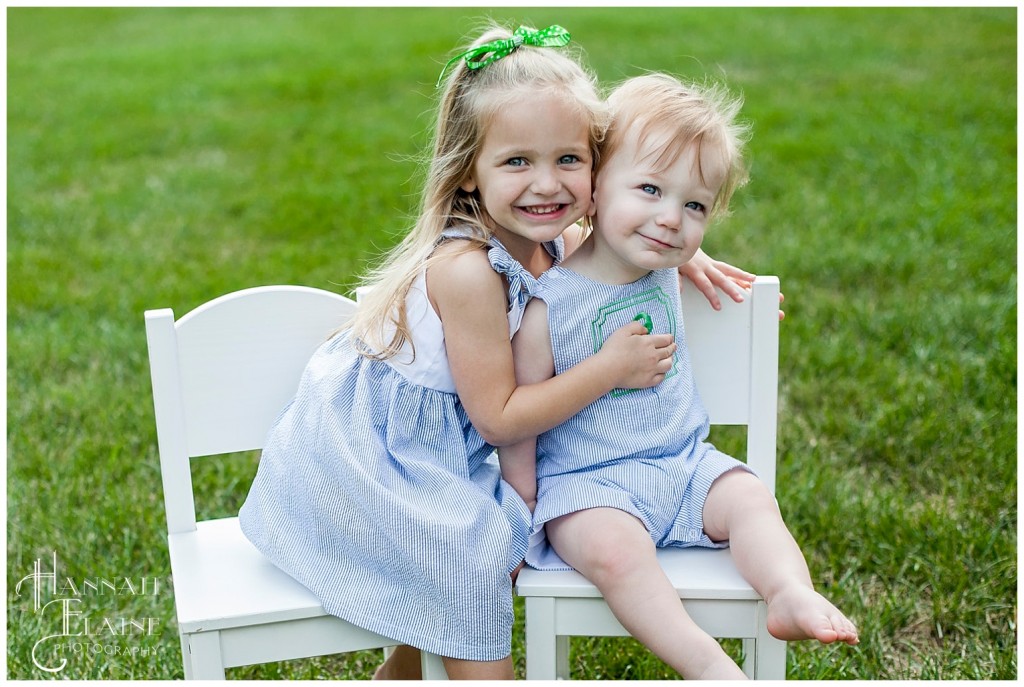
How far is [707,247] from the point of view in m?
4.97

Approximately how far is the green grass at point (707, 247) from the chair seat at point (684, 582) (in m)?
0.63

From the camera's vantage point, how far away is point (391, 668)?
2328mm

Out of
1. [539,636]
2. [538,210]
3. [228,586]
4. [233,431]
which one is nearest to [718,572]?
[539,636]

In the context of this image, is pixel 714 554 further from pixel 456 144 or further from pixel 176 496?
pixel 176 496

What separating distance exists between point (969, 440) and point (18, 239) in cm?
404

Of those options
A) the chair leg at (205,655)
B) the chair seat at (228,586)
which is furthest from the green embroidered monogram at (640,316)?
the chair leg at (205,655)

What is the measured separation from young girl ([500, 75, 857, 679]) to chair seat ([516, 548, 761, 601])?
2 centimetres

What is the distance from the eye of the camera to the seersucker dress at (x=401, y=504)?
1.89 m

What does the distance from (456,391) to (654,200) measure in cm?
47

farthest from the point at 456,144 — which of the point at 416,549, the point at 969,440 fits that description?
the point at 969,440

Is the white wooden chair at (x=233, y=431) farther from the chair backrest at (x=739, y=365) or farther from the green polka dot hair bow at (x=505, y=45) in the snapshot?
the chair backrest at (x=739, y=365)

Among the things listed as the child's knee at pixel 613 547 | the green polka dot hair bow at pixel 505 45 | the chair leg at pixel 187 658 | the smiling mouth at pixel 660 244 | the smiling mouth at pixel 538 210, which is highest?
the green polka dot hair bow at pixel 505 45

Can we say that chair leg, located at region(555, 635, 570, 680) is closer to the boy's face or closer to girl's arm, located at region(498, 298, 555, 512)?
girl's arm, located at region(498, 298, 555, 512)

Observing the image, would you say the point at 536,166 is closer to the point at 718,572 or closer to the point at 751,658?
the point at 718,572
